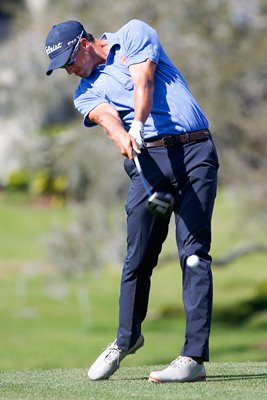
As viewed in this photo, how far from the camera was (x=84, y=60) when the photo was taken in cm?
776

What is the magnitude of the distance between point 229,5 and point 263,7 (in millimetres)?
805

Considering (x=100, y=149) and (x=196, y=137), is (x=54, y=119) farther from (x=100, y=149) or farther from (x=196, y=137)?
(x=196, y=137)

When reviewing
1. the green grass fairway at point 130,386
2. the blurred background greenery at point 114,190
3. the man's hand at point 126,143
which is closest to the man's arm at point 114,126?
the man's hand at point 126,143

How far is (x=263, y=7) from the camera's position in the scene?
1059 inches

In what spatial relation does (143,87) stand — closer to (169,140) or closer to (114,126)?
(114,126)

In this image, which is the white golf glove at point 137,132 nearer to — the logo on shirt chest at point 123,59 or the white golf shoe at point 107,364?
the logo on shirt chest at point 123,59

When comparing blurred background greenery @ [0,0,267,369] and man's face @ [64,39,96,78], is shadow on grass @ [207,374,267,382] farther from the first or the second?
blurred background greenery @ [0,0,267,369]

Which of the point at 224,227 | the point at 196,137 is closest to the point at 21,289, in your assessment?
the point at 224,227

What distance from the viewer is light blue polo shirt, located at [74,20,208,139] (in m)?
7.54

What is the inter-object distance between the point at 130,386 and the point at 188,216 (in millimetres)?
1178

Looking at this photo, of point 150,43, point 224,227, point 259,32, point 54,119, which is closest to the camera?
point 150,43

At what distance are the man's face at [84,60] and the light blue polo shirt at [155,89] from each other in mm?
78

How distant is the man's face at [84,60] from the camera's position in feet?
25.4

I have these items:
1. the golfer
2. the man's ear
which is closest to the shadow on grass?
the golfer
